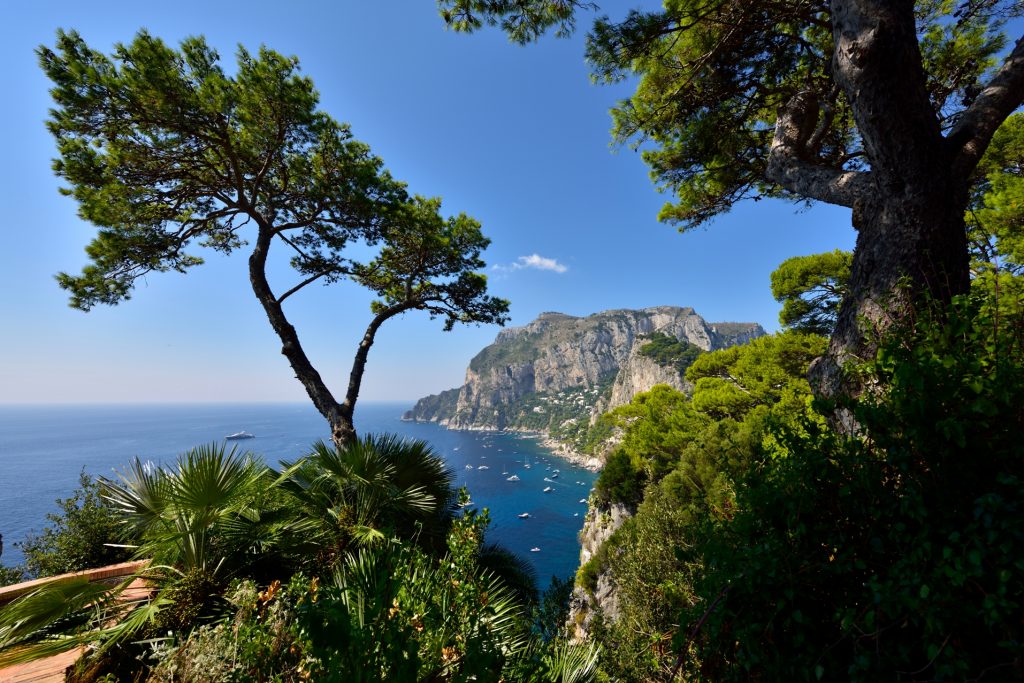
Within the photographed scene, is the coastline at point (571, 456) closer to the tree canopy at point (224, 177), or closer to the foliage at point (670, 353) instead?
the foliage at point (670, 353)

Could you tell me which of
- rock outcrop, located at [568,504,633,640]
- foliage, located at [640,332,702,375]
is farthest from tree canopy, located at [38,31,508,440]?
foliage, located at [640,332,702,375]

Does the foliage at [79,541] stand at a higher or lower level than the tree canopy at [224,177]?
lower

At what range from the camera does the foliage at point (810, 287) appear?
32.3 ft

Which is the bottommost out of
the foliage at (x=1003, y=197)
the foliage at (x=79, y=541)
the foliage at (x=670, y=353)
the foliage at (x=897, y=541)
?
the foliage at (x=79, y=541)

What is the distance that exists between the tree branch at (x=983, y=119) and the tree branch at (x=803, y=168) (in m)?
0.50

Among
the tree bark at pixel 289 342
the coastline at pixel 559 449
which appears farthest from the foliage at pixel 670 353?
the tree bark at pixel 289 342

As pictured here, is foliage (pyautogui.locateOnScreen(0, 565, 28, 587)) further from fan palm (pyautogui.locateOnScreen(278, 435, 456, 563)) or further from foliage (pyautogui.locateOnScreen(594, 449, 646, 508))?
foliage (pyautogui.locateOnScreen(594, 449, 646, 508))

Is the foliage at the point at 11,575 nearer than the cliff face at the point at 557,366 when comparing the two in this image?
Yes

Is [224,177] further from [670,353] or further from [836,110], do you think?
[670,353]

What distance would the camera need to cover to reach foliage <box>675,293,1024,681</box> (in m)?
1.07

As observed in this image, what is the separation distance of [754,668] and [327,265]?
887 centimetres

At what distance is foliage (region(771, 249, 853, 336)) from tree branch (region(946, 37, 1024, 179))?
7.96m

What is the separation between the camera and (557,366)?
14000 cm

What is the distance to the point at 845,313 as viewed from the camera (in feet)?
9.58
